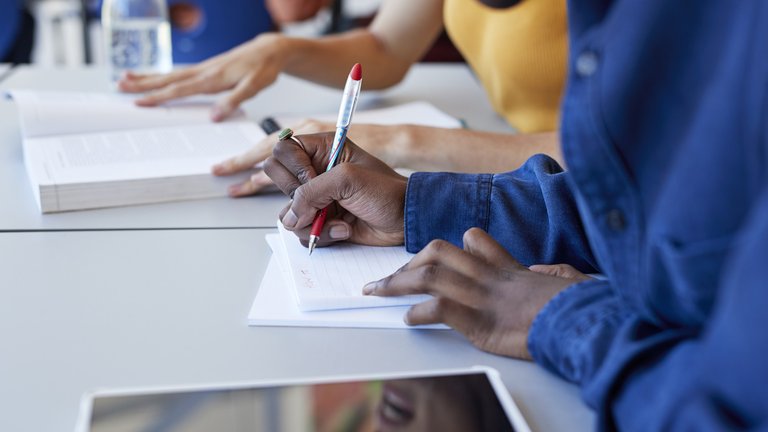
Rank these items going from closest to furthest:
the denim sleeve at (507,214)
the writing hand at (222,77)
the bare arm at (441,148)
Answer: the denim sleeve at (507,214), the bare arm at (441,148), the writing hand at (222,77)

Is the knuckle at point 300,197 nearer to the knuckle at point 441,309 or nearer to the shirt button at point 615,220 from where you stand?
the knuckle at point 441,309

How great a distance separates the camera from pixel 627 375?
0.65 metres

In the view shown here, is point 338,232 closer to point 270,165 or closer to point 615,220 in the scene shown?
point 270,165

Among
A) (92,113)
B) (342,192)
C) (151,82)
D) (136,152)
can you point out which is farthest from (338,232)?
(151,82)

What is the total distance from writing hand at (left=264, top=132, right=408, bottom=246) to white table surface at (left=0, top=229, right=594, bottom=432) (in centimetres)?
9

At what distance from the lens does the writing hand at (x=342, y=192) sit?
94 centimetres

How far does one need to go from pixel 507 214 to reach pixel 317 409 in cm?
40

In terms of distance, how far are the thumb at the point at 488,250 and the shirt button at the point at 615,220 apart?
0.57 ft

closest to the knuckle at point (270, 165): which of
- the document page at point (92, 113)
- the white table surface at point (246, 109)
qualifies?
the white table surface at point (246, 109)

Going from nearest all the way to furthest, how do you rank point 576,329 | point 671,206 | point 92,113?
point 671,206 < point 576,329 < point 92,113

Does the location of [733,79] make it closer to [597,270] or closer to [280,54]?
[597,270]

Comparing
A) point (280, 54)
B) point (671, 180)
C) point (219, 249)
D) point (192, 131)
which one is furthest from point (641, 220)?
point (280, 54)

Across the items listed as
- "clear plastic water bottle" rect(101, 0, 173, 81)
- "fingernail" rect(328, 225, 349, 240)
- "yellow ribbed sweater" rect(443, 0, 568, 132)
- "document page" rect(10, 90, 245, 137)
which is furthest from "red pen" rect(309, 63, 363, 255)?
"clear plastic water bottle" rect(101, 0, 173, 81)

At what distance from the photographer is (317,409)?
635 mm
